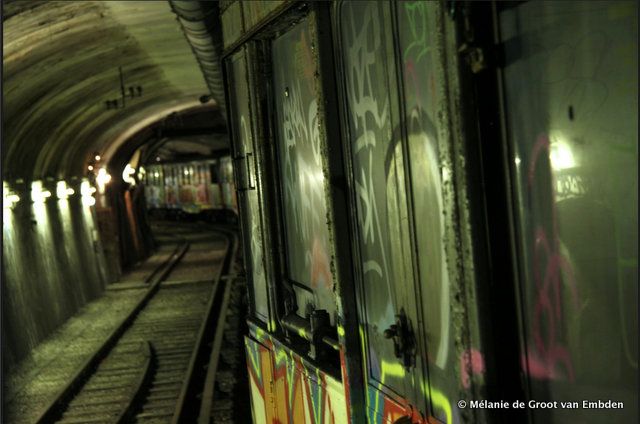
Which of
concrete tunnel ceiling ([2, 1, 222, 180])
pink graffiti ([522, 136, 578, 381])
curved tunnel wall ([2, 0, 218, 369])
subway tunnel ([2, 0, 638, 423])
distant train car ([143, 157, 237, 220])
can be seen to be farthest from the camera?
distant train car ([143, 157, 237, 220])

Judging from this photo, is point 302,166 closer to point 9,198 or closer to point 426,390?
point 426,390

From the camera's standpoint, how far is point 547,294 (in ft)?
8.90

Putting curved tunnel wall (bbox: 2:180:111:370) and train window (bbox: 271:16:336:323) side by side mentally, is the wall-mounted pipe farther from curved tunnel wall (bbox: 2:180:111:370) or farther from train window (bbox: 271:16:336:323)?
curved tunnel wall (bbox: 2:180:111:370)

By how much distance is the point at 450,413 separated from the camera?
3254 mm

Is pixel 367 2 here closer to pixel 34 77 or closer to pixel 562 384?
pixel 562 384

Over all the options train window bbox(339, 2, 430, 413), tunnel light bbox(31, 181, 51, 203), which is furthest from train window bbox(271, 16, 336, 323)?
tunnel light bbox(31, 181, 51, 203)

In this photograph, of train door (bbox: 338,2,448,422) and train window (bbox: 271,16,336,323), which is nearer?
train door (bbox: 338,2,448,422)

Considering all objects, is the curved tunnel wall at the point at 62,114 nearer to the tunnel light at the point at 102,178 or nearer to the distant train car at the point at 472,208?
the tunnel light at the point at 102,178

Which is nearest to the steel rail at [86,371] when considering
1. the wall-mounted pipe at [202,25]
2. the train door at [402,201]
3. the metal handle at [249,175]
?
the wall-mounted pipe at [202,25]

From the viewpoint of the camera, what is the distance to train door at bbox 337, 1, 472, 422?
3154 mm

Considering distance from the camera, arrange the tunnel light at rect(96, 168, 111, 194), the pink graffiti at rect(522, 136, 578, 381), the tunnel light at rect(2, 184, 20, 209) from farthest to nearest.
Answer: the tunnel light at rect(96, 168, 111, 194)
the tunnel light at rect(2, 184, 20, 209)
the pink graffiti at rect(522, 136, 578, 381)

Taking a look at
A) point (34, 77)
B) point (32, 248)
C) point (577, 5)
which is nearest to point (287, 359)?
point (577, 5)

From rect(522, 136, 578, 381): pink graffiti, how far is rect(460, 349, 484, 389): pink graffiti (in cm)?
18

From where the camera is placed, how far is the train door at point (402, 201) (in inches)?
124
